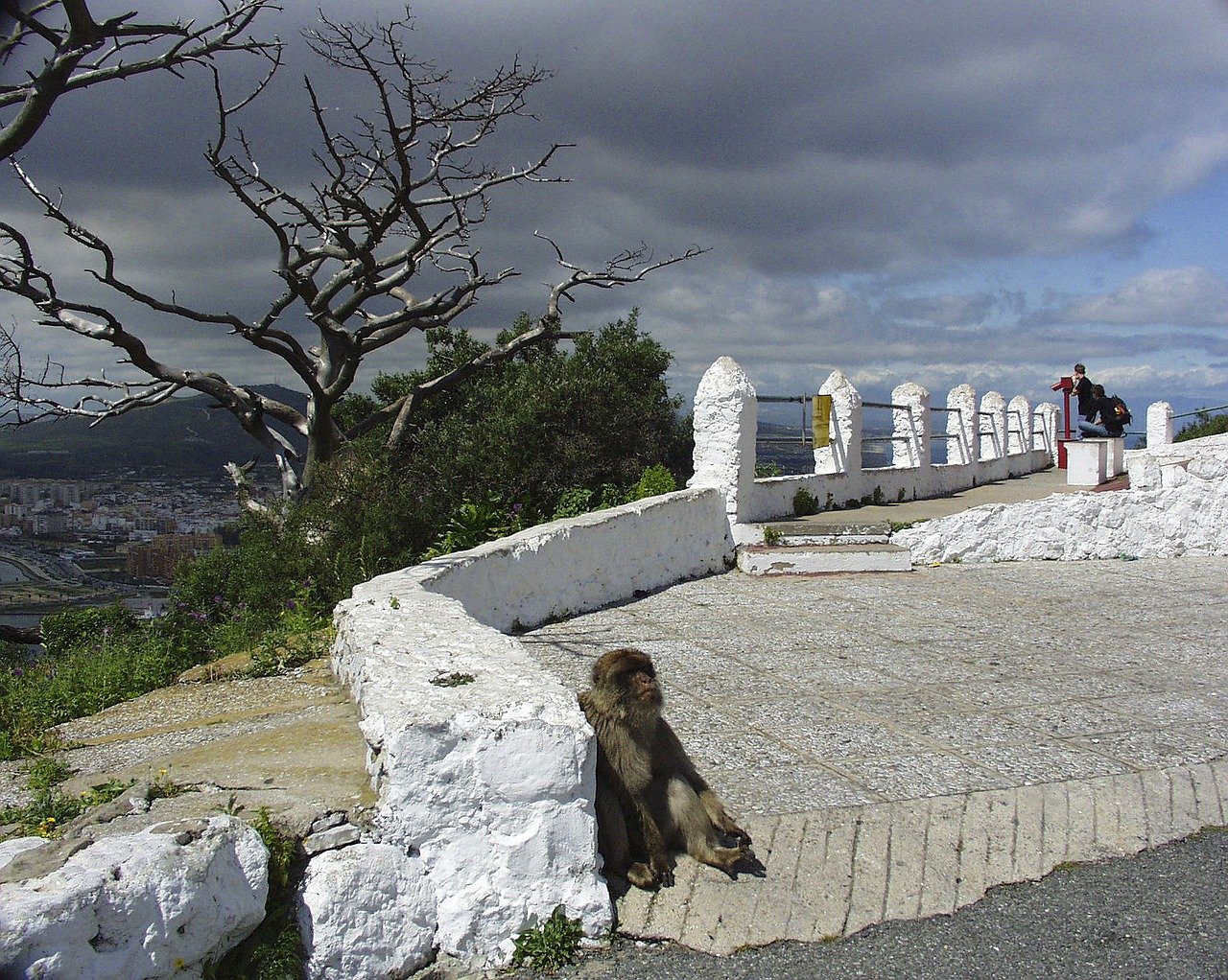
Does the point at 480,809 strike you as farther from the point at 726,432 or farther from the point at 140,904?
the point at 726,432

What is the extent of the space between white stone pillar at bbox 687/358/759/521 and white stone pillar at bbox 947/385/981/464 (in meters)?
8.31

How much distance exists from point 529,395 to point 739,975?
10.7m

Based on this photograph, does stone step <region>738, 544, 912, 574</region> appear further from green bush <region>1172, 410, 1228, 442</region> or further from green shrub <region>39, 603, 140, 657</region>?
green bush <region>1172, 410, 1228, 442</region>

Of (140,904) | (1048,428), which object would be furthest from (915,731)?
(1048,428)

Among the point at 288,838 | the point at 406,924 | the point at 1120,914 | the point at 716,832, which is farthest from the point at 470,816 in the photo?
the point at 1120,914

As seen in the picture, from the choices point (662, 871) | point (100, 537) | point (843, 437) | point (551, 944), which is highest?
point (843, 437)

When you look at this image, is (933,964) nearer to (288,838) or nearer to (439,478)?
(288,838)

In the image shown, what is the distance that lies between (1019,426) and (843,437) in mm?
10400

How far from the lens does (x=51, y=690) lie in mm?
7090

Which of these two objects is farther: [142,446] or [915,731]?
[142,446]

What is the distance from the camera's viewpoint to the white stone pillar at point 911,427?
15.8 metres

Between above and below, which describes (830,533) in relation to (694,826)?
above

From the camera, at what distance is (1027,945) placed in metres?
3.64

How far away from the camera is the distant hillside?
18750 millimetres
